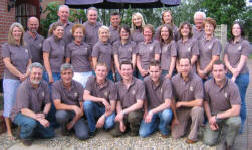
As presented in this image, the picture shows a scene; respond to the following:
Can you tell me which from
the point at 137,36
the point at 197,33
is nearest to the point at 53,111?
the point at 137,36

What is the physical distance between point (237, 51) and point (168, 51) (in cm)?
127

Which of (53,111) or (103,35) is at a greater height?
(103,35)

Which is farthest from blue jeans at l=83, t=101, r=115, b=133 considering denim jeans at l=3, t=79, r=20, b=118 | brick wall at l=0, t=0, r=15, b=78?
brick wall at l=0, t=0, r=15, b=78

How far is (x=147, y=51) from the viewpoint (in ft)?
18.6

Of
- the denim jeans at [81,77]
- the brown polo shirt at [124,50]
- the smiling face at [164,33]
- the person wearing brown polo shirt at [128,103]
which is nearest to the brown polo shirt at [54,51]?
the denim jeans at [81,77]

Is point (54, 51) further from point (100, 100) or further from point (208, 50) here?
point (208, 50)

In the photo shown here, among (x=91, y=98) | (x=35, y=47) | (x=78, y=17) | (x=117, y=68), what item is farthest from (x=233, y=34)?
(x=78, y=17)

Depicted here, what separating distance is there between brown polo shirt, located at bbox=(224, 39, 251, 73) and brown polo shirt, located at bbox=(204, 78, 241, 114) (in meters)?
0.94

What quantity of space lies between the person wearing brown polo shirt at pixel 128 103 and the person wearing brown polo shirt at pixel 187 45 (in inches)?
46.5

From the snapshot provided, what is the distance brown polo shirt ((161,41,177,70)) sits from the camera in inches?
219

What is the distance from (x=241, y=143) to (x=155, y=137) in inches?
56.9

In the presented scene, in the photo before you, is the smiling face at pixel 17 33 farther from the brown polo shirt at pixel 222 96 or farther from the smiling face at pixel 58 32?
the brown polo shirt at pixel 222 96

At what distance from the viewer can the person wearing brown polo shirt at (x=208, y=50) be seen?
5.51m

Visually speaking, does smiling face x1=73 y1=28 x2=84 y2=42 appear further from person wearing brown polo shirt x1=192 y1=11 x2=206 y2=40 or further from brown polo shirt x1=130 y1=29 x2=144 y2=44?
person wearing brown polo shirt x1=192 y1=11 x2=206 y2=40
